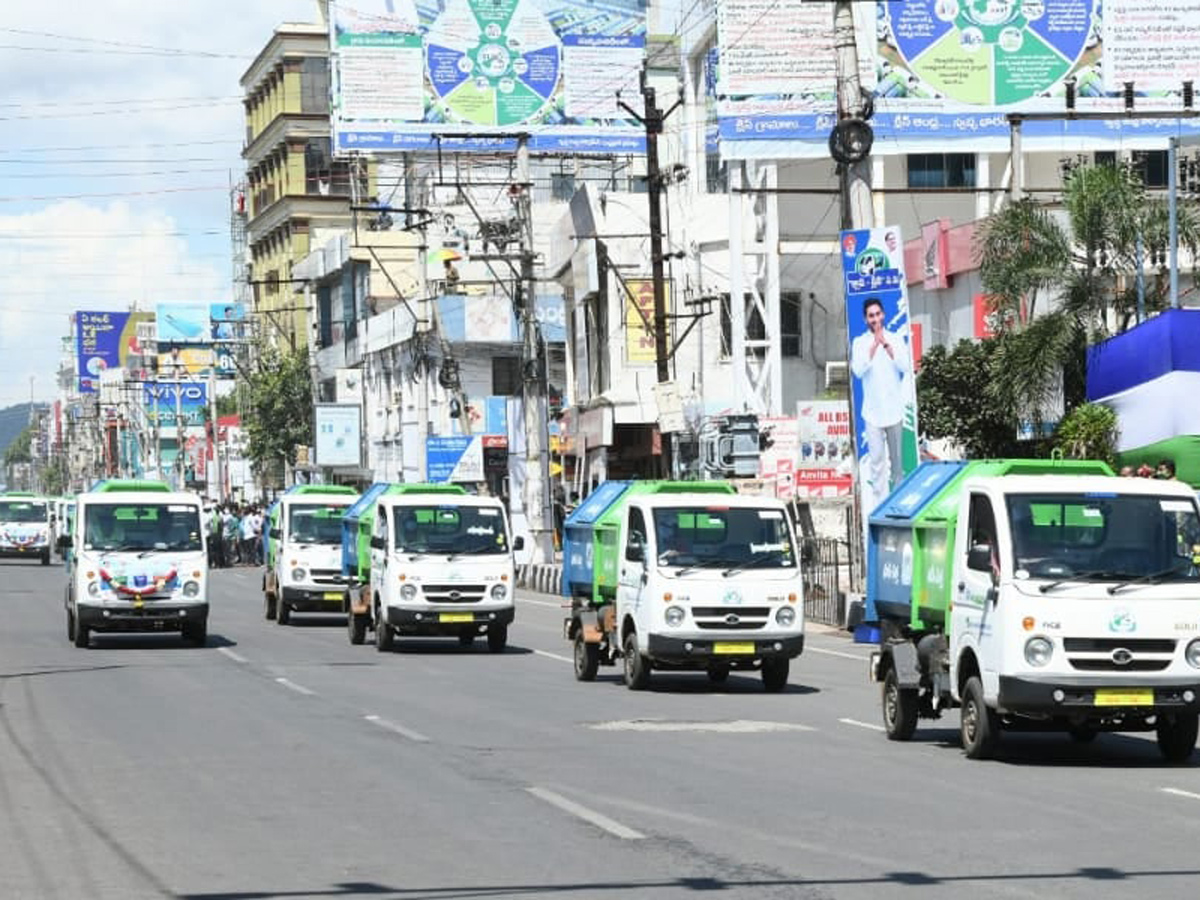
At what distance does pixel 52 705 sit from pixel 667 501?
660cm

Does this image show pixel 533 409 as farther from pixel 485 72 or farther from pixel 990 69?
pixel 990 69

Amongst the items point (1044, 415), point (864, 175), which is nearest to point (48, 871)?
point (864, 175)

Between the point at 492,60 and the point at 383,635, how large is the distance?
30.7 metres

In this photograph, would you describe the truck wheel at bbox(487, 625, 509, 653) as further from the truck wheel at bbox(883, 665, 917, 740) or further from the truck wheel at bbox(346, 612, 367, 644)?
the truck wheel at bbox(883, 665, 917, 740)

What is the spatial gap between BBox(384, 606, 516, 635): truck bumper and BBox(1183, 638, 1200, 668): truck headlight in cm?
1621

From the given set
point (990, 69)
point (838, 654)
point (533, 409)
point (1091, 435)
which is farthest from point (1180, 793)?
point (533, 409)

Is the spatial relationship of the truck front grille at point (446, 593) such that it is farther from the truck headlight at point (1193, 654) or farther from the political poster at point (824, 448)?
the truck headlight at point (1193, 654)

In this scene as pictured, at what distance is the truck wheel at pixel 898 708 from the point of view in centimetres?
1888

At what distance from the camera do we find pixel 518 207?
58.7m

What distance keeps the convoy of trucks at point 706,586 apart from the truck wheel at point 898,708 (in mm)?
4918

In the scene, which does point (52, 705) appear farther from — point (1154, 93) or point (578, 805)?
point (1154, 93)

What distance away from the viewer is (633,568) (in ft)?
82.4

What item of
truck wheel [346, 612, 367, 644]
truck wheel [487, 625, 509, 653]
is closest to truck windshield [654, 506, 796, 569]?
truck wheel [487, 625, 509, 653]

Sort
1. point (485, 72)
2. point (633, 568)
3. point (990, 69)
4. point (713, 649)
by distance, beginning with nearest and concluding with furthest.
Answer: point (713, 649), point (633, 568), point (990, 69), point (485, 72)
